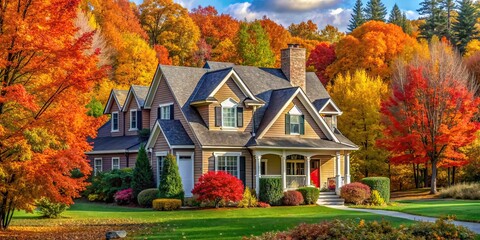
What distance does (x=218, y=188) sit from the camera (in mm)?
31156

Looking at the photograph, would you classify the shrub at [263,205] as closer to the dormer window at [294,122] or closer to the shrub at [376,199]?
the dormer window at [294,122]

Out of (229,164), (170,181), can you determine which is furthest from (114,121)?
(170,181)

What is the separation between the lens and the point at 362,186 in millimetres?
36188

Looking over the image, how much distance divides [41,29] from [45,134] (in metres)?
3.21

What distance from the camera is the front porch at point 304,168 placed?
36.3 meters

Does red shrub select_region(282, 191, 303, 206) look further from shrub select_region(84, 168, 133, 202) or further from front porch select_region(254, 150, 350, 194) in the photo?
shrub select_region(84, 168, 133, 202)

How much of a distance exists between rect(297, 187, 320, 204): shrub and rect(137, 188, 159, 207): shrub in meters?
8.15

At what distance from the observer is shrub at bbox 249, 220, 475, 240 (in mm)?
14383

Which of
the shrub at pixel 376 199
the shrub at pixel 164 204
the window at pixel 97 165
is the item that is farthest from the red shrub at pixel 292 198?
the window at pixel 97 165

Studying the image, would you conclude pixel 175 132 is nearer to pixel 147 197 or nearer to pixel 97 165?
pixel 147 197

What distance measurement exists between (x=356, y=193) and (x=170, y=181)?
35.6 feet

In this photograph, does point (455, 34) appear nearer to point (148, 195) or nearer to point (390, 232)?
point (148, 195)

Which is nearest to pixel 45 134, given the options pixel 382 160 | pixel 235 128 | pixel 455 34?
pixel 235 128

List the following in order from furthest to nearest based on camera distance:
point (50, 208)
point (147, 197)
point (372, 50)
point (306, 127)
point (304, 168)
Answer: point (372, 50) < point (304, 168) < point (306, 127) < point (147, 197) < point (50, 208)
